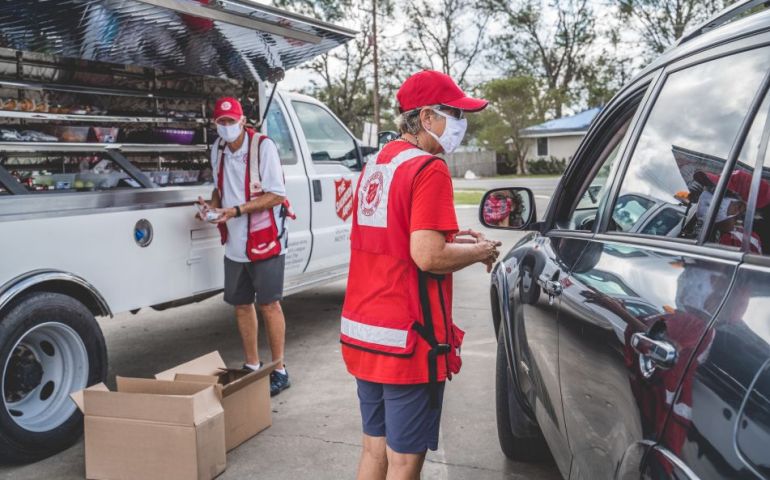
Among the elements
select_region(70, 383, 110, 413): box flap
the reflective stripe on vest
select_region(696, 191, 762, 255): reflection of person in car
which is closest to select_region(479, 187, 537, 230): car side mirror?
the reflective stripe on vest

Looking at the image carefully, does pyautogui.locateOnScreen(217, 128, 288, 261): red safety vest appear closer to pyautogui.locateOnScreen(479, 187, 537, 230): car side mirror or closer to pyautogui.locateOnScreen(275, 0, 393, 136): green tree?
pyautogui.locateOnScreen(479, 187, 537, 230): car side mirror

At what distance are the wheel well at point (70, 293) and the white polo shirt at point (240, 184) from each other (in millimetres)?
901

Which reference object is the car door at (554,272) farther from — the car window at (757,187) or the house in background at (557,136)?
the house in background at (557,136)

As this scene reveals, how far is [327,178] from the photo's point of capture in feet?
20.9

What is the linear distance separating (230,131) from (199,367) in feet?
5.10

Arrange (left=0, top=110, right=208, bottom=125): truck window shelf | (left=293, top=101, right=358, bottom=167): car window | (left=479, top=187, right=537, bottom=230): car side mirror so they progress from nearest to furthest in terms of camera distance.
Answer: (left=479, top=187, right=537, bottom=230): car side mirror < (left=0, top=110, right=208, bottom=125): truck window shelf < (left=293, top=101, right=358, bottom=167): car window

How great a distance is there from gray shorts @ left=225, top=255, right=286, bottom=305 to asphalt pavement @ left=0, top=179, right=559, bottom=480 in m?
0.70

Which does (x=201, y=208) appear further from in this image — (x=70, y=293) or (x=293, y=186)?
(x=293, y=186)

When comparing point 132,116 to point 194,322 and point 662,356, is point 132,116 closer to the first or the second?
point 194,322

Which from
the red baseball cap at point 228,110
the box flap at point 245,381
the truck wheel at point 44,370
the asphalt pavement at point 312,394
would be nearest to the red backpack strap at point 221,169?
Result: the red baseball cap at point 228,110

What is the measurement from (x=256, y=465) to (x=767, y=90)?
9.99ft

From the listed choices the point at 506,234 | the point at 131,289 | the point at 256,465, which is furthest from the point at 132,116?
the point at 506,234

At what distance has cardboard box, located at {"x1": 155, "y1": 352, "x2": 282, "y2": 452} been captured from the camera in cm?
383

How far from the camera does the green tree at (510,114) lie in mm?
40125
